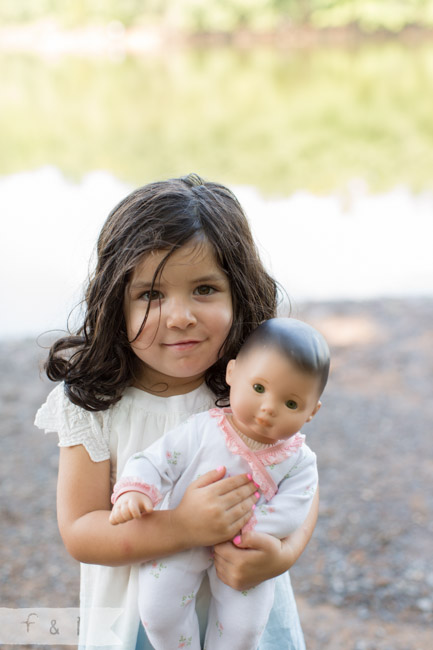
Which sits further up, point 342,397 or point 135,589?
point 135,589

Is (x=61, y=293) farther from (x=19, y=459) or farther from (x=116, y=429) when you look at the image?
(x=116, y=429)

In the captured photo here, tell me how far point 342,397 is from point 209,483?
3479 mm

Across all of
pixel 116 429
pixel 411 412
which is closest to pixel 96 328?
pixel 116 429

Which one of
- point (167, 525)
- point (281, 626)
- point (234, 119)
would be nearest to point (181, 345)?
point (167, 525)

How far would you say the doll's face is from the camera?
1.16 m

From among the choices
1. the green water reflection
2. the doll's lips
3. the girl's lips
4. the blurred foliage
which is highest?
the girl's lips

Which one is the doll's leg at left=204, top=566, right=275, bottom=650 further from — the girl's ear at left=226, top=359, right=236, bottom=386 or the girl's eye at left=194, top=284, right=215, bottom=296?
the girl's eye at left=194, top=284, right=215, bottom=296

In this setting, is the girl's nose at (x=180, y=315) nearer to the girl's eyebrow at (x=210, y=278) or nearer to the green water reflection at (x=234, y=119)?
the girl's eyebrow at (x=210, y=278)

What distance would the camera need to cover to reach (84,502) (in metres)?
1.31

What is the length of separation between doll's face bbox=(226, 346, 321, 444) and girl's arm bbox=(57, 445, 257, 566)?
0.11 meters

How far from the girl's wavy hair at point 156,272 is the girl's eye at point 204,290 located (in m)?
0.05

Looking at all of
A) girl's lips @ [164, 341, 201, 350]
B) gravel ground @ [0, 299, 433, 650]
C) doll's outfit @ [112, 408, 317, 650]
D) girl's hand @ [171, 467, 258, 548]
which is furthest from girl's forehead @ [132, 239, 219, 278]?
gravel ground @ [0, 299, 433, 650]

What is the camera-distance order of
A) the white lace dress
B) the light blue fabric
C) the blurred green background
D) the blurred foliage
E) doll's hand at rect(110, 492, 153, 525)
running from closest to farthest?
doll's hand at rect(110, 492, 153, 525)
the white lace dress
the light blue fabric
the blurred green background
the blurred foliage

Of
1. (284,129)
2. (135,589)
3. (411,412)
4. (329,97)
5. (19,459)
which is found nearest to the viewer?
(135,589)
